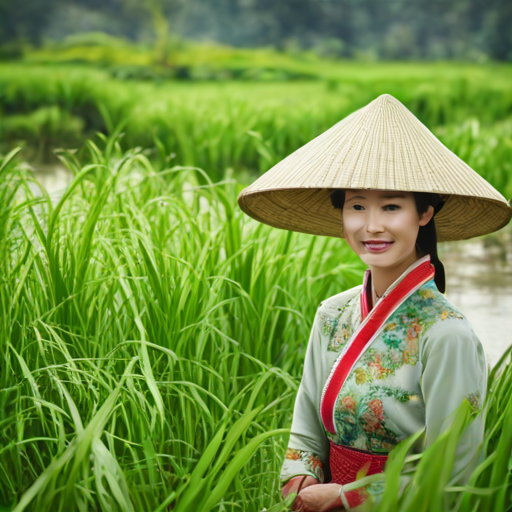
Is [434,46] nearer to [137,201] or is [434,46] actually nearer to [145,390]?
[137,201]

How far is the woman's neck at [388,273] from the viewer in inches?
43.2

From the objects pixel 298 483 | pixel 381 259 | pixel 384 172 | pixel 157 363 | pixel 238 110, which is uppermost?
pixel 238 110

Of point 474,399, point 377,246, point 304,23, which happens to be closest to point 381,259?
point 377,246

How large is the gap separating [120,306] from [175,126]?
3192 millimetres

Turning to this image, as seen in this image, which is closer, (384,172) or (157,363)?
(384,172)

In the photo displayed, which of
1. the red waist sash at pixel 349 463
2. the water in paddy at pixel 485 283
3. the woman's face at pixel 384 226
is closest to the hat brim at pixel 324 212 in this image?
the woman's face at pixel 384 226

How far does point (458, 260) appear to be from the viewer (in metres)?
3.13

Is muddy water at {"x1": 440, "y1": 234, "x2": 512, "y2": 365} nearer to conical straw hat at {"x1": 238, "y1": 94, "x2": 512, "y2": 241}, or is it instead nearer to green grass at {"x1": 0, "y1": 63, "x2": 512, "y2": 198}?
green grass at {"x1": 0, "y1": 63, "x2": 512, "y2": 198}

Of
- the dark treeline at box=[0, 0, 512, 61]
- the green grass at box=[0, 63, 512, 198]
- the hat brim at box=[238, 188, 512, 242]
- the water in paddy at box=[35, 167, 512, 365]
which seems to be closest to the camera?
the hat brim at box=[238, 188, 512, 242]

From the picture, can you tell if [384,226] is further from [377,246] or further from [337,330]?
[337,330]

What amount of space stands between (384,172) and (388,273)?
6.7 inches

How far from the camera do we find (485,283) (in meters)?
2.82

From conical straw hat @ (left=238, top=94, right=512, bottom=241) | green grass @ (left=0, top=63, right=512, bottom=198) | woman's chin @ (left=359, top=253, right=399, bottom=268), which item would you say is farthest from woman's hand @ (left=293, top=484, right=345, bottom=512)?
green grass @ (left=0, top=63, right=512, bottom=198)

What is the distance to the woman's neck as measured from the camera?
1097 mm
